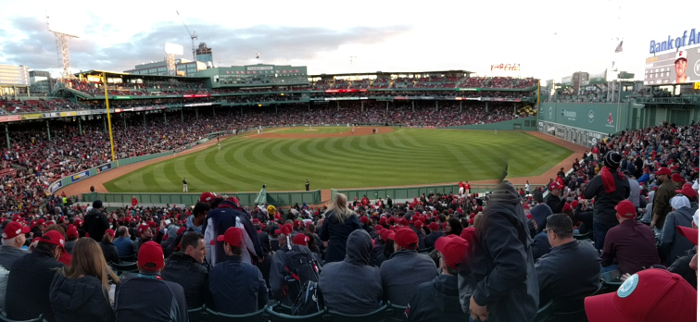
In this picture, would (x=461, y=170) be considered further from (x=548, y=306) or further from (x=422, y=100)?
(x=422, y=100)

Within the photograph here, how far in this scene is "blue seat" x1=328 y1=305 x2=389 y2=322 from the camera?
4145 mm

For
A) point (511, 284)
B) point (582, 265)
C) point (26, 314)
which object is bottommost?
point (26, 314)

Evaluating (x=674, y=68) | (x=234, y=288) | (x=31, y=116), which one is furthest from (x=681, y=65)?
(x=31, y=116)

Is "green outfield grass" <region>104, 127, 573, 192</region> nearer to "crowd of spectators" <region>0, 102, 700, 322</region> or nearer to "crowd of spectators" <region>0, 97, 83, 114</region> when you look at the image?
"crowd of spectators" <region>0, 97, 83, 114</region>

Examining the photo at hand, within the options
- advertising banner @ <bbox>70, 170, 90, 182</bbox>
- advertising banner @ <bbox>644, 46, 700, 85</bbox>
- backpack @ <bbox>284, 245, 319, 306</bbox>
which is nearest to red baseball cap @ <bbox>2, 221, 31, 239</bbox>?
backpack @ <bbox>284, 245, 319, 306</bbox>

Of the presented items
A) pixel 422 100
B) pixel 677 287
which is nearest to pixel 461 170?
pixel 677 287

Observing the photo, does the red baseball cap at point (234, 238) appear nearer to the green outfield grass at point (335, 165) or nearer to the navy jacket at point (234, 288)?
the navy jacket at point (234, 288)

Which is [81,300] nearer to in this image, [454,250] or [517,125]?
[454,250]

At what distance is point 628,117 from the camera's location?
34.6m

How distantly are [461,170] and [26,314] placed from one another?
28.0 m

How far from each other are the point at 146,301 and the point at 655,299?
3.69 m

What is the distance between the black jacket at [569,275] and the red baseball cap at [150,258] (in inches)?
144

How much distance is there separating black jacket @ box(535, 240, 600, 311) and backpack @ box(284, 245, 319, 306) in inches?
106

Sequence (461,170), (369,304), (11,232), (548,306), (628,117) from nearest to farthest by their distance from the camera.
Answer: (548,306) < (369,304) < (11,232) < (461,170) < (628,117)
